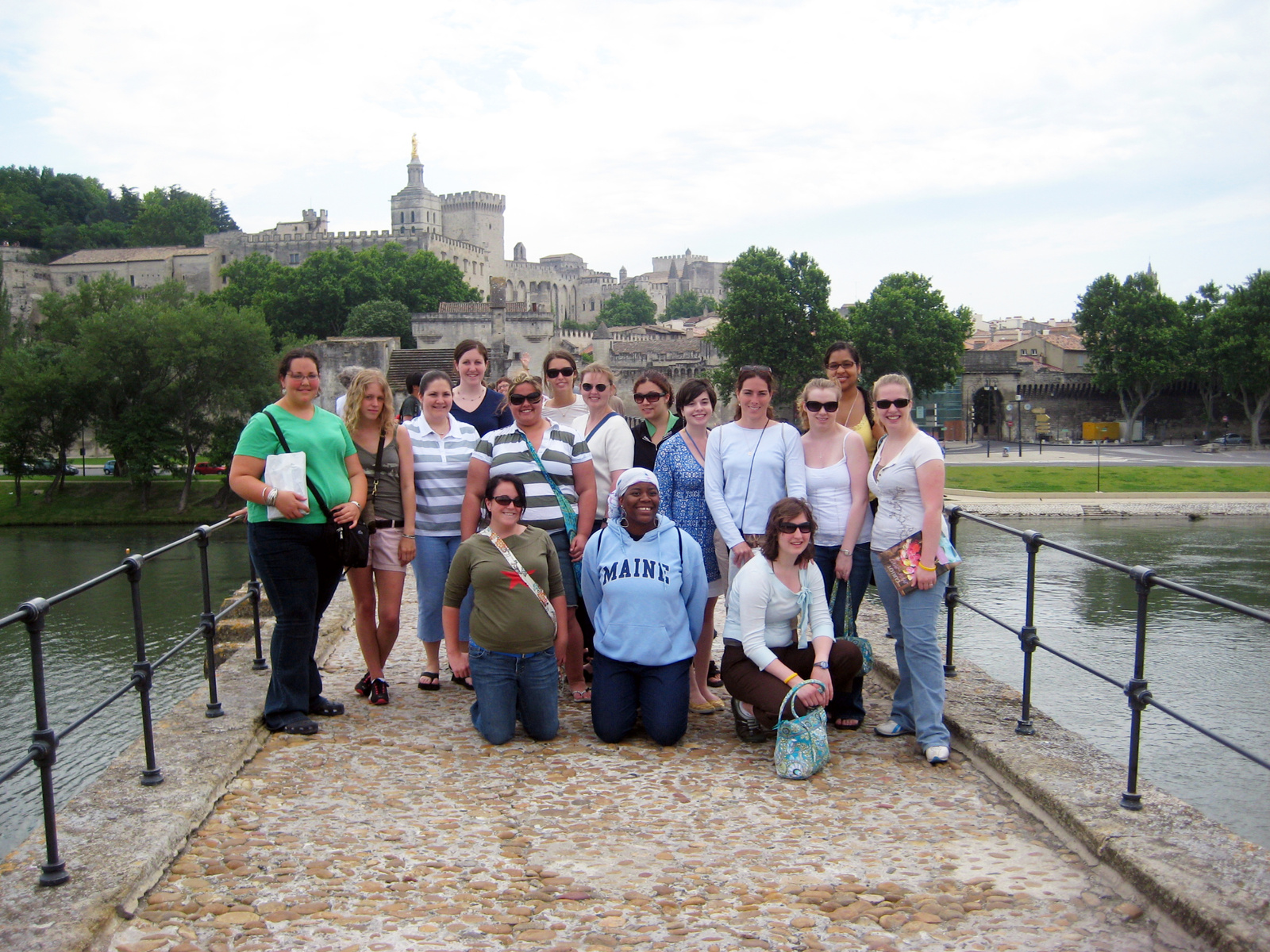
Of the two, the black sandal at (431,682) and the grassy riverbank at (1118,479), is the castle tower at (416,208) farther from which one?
the black sandal at (431,682)

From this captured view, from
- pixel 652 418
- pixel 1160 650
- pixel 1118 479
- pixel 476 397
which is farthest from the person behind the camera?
pixel 1118 479

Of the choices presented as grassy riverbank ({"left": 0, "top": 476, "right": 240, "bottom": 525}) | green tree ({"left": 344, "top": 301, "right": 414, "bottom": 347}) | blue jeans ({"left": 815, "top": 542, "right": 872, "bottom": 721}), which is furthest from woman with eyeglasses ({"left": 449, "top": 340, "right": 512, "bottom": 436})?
green tree ({"left": 344, "top": 301, "right": 414, "bottom": 347})

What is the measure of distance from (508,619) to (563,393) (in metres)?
1.67

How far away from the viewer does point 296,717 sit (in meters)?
A: 5.19

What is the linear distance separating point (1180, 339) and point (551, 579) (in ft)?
207

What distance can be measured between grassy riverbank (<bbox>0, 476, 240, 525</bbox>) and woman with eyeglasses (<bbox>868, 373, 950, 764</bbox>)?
3377 cm

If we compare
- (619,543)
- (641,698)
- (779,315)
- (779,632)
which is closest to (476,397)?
(619,543)

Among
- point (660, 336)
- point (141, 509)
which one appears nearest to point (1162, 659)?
point (141, 509)

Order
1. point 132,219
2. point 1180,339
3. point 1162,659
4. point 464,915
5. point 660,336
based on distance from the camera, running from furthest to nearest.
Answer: point 132,219, point 660,336, point 1180,339, point 1162,659, point 464,915

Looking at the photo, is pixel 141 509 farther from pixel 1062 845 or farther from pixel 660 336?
pixel 660 336

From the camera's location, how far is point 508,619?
5039 mm

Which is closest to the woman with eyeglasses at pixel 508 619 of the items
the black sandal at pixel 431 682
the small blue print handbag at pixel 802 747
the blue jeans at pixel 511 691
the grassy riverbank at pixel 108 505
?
the blue jeans at pixel 511 691

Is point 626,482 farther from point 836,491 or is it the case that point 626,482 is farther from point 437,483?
point 437,483

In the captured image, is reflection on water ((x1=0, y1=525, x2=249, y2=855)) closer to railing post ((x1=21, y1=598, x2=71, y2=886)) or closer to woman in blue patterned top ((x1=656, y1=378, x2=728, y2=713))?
railing post ((x1=21, y1=598, x2=71, y2=886))
